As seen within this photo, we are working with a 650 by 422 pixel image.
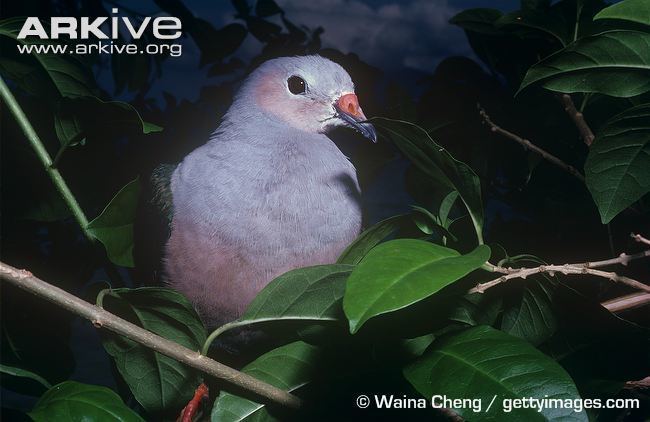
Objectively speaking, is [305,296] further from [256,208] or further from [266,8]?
[266,8]

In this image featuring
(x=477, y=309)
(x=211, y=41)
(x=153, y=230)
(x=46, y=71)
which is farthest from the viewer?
(x=211, y=41)

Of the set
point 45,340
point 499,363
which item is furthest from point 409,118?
point 45,340

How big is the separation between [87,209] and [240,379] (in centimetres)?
42

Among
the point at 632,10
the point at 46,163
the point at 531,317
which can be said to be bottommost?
the point at 531,317

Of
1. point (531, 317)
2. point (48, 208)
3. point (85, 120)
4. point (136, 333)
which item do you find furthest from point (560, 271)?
point (48, 208)

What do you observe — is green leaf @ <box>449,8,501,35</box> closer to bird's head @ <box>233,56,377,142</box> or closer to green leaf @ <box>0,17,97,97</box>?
bird's head @ <box>233,56,377,142</box>

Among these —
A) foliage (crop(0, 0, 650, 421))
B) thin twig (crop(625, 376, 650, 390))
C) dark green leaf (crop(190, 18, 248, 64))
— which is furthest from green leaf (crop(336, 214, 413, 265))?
dark green leaf (crop(190, 18, 248, 64))

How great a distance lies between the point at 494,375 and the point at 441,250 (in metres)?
0.08

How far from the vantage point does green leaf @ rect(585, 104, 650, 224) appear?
41 centimetres

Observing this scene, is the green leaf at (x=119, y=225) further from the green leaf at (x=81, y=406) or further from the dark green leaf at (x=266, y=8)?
the dark green leaf at (x=266, y=8)

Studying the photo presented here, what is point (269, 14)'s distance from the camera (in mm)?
1081

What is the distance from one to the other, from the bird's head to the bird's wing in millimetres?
167

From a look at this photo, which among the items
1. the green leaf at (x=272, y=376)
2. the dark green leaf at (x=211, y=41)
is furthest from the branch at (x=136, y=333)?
the dark green leaf at (x=211, y=41)

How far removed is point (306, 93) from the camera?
77 centimetres
